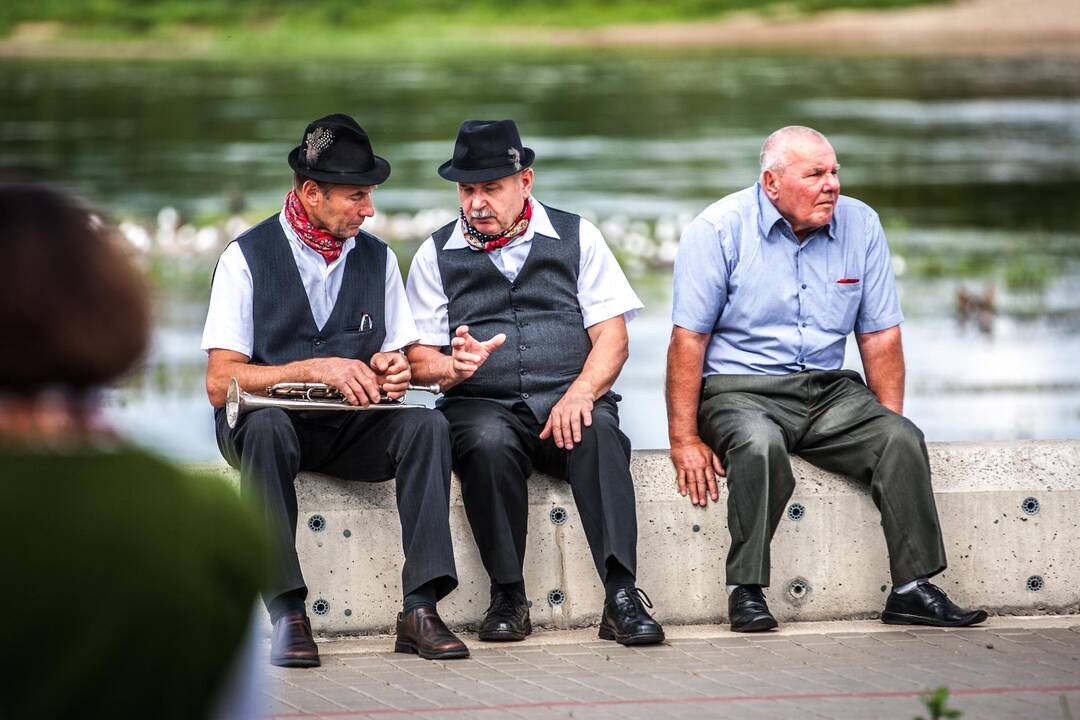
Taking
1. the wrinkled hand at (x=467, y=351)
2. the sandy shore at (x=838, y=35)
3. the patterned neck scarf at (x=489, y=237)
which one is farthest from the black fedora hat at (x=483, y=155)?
the sandy shore at (x=838, y=35)

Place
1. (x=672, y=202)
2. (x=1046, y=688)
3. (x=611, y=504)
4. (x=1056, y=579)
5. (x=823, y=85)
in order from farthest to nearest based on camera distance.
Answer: (x=823, y=85) < (x=672, y=202) < (x=1056, y=579) < (x=611, y=504) < (x=1046, y=688)

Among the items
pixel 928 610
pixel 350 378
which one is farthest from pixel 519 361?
pixel 928 610

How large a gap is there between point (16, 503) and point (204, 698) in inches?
12.2

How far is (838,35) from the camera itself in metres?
64.6

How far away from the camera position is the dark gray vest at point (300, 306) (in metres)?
4.93

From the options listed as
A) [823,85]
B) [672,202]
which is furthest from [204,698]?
[823,85]

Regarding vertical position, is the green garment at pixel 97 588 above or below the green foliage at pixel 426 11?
below

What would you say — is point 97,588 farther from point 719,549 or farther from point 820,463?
point 820,463

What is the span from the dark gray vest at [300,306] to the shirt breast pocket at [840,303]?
4.45 ft

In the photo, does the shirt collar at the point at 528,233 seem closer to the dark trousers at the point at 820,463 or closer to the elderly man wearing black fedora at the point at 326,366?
the elderly man wearing black fedora at the point at 326,366

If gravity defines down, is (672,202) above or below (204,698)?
above

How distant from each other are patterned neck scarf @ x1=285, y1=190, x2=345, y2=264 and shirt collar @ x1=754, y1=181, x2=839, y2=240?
1.31 metres

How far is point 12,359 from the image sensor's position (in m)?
1.93

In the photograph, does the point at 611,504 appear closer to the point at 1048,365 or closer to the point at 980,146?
the point at 1048,365
